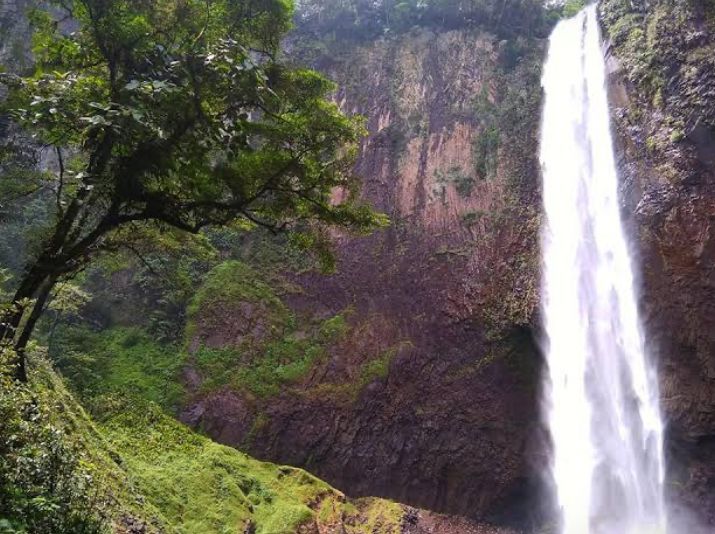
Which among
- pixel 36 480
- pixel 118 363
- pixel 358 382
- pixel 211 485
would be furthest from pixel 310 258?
pixel 36 480

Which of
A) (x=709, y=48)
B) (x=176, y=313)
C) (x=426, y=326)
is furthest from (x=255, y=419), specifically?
(x=709, y=48)

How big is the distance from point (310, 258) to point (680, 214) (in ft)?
40.9

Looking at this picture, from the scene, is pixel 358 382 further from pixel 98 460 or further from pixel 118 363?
pixel 98 460

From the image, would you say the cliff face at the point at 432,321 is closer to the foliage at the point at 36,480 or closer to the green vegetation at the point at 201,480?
the green vegetation at the point at 201,480

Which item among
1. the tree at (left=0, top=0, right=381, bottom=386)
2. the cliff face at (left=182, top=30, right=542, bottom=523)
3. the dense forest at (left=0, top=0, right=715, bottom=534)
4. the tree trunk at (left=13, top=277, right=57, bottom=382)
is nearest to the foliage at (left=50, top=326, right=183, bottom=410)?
the dense forest at (left=0, top=0, right=715, bottom=534)

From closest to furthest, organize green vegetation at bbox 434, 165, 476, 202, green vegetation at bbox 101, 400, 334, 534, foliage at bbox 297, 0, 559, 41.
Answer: green vegetation at bbox 101, 400, 334, 534 → green vegetation at bbox 434, 165, 476, 202 → foliage at bbox 297, 0, 559, 41

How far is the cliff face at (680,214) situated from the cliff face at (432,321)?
3722 millimetres

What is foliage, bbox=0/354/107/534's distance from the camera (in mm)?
4172

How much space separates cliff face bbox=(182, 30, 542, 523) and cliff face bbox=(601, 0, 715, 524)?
12.2 feet

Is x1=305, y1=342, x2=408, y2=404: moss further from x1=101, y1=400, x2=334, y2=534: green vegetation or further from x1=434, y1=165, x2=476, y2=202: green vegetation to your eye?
x1=434, y1=165, x2=476, y2=202: green vegetation

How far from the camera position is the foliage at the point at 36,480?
4172mm

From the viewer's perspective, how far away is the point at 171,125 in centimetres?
591

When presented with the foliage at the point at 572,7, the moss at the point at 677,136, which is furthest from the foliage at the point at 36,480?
the foliage at the point at 572,7

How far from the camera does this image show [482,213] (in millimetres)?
21703
